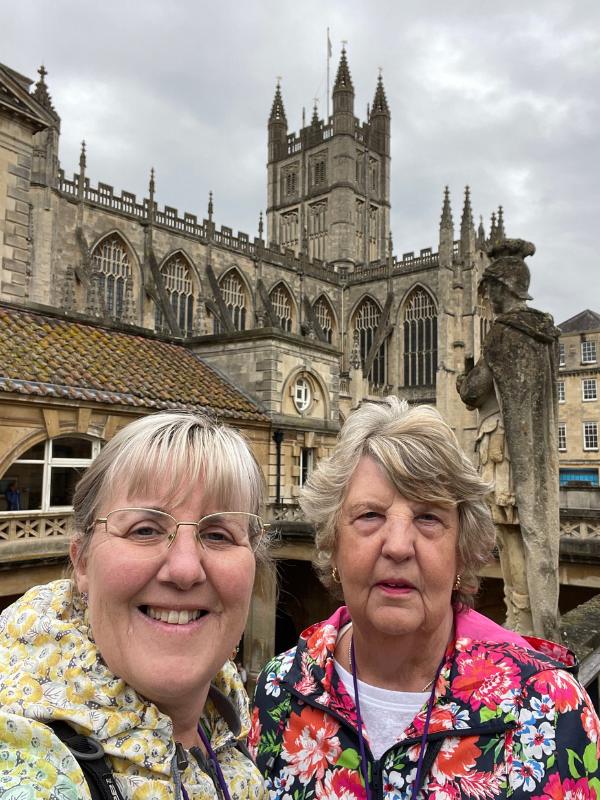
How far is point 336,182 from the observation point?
54.0 meters

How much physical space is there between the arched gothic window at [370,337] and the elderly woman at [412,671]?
42174 mm

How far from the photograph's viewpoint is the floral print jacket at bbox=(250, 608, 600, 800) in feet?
5.17

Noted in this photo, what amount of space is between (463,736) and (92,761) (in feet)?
→ 3.52

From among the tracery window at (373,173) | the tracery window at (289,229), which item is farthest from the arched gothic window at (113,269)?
the tracery window at (373,173)

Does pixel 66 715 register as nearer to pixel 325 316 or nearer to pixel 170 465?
pixel 170 465

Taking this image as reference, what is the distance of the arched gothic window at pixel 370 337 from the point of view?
4440 cm

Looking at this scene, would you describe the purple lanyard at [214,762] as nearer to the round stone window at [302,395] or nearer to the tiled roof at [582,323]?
the round stone window at [302,395]

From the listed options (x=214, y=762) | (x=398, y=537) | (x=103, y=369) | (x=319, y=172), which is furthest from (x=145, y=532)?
(x=319, y=172)

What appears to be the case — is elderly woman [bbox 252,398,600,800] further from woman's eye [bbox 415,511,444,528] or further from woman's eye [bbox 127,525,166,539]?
woman's eye [bbox 127,525,166,539]

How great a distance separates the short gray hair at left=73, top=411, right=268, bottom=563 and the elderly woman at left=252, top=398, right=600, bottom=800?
58cm

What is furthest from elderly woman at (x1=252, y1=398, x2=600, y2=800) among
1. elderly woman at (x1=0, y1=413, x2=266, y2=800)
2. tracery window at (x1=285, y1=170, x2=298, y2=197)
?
tracery window at (x1=285, y1=170, x2=298, y2=197)

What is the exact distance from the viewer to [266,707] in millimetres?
1960

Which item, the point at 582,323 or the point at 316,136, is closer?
the point at 582,323

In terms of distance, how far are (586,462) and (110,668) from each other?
4019 cm
